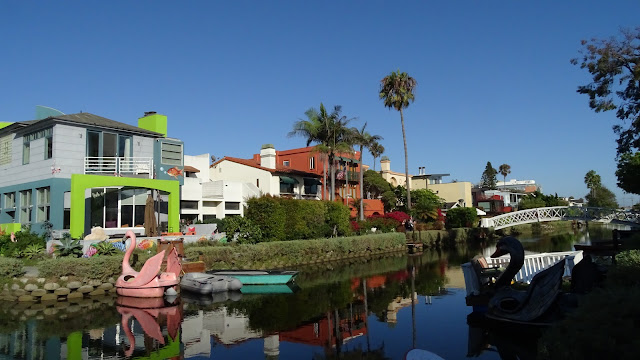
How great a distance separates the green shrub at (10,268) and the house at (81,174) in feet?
17.9

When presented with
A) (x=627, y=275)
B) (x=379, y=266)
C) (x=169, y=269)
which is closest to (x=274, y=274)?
(x=169, y=269)

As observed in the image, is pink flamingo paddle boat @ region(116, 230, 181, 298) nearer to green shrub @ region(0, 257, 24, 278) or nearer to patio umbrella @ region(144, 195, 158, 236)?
green shrub @ region(0, 257, 24, 278)

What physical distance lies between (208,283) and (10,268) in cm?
761

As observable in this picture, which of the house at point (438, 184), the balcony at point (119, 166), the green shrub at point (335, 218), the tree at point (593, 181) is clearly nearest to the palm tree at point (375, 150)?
the house at point (438, 184)

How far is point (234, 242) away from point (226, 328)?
44.8ft

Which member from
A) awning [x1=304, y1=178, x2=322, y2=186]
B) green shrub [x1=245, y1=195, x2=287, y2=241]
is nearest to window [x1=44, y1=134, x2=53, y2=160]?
green shrub [x1=245, y1=195, x2=287, y2=241]

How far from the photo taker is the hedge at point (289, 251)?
2361 cm

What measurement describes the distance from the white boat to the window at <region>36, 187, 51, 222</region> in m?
12.1

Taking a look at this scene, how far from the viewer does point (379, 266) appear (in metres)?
29.2

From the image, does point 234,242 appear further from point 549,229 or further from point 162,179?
point 549,229

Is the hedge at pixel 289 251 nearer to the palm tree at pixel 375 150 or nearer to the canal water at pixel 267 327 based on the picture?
the canal water at pixel 267 327

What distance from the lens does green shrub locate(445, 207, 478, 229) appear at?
2087 inches

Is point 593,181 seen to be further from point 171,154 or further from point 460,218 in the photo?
point 171,154

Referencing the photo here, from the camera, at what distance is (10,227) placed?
26266 mm
